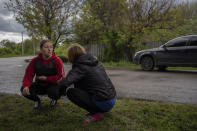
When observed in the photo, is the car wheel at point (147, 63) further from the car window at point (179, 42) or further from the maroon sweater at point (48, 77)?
the maroon sweater at point (48, 77)

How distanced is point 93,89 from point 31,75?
52.3 inches

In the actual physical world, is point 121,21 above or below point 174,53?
above

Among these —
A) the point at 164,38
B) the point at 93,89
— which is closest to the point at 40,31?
the point at 164,38

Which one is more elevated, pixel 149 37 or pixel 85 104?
pixel 149 37

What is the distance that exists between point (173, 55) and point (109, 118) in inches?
284

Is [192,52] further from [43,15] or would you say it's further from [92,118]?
[43,15]

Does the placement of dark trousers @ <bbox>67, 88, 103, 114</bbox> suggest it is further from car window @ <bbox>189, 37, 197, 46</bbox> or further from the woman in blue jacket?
car window @ <bbox>189, 37, 197, 46</bbox>

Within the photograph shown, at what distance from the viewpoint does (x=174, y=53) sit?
8.82m

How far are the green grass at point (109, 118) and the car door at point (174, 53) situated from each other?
604cm

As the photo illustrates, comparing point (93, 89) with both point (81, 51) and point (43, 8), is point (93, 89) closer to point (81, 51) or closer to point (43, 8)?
point (81, 51)

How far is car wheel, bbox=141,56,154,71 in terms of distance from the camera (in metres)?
9.58

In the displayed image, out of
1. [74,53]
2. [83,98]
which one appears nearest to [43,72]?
[74,53]

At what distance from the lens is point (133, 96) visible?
4.19 m

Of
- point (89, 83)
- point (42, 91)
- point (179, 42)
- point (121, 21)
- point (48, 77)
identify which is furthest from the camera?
point (121, 21)
